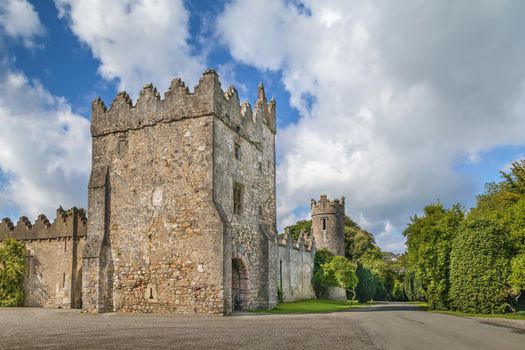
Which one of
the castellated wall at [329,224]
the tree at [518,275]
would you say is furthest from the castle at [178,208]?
the castellated wall at [329,224]

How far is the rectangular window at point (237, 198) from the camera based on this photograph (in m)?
22.5

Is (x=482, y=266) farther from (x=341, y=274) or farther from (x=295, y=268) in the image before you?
(x=295, y=268)

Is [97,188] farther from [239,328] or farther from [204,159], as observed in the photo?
[239,328]

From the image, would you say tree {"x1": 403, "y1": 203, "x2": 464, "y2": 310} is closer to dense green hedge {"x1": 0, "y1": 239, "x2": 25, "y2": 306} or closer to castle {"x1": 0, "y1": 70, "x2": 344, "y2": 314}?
castle {"x1": 0, "y1": 70, "x2": 344, "y2": 314}

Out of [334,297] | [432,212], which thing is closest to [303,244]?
[334,297]

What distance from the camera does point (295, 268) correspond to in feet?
136

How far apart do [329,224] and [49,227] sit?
120 feet

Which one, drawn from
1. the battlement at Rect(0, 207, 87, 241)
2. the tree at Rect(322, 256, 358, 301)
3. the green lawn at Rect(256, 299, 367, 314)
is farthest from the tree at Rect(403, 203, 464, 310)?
the battlement at Rect(0, 207, 87, 241)

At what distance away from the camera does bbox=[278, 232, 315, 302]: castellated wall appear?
3831cm

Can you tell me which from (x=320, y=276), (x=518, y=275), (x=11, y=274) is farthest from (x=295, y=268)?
(x=518, y=275)

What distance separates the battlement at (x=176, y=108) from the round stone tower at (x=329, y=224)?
34172 millimetres

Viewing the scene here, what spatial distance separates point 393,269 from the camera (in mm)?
66375

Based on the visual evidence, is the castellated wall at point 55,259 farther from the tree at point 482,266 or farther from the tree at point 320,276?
the tree at point 320,276

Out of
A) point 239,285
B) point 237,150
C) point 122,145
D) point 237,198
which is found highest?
point 122,145
